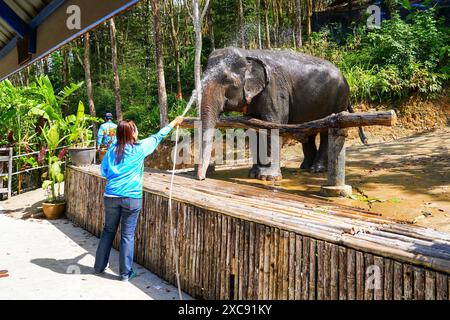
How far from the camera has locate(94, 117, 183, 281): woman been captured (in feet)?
14.8

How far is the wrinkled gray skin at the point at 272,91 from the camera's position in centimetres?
719

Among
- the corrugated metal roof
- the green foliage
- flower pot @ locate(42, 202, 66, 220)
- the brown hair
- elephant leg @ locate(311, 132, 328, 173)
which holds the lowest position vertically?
flower pot @ locate(42, 202, 66, 220)

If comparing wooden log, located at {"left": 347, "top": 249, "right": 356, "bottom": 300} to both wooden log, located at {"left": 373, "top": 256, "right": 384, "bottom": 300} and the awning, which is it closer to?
wooden log, located at {"left": 373, "top": 256, "right": 384, "bottom": 300}

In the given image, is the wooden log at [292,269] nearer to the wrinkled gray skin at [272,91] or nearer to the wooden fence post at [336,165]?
the wooden fence post at [336,165]

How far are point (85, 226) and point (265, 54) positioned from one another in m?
4.69

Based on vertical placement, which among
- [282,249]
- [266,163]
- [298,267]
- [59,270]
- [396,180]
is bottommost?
[59,270]

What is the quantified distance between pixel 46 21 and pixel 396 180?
600 cm

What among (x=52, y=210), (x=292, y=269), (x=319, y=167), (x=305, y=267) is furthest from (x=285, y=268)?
(x=52, y=210)

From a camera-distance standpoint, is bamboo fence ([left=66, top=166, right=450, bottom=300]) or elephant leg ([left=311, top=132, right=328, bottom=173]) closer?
bamboo fence ([left=66, top=166, right=450, bottom=300])

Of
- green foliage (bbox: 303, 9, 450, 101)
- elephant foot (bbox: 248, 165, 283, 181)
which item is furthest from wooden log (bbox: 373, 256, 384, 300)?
green foliage (bbox: 303, 9, 450, 101)

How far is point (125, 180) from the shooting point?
4512mm

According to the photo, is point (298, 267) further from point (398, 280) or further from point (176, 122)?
point (176, 122)

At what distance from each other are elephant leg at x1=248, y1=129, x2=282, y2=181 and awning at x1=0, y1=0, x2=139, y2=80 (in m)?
4.74
